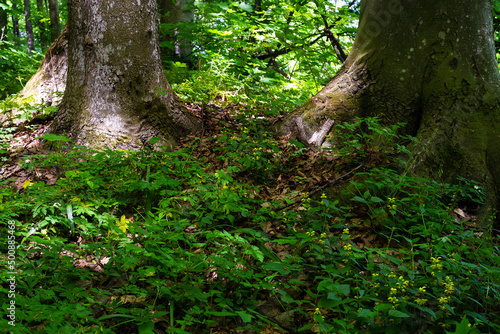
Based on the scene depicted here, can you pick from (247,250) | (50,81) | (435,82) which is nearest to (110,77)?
(50,81)

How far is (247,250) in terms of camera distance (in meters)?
2.09

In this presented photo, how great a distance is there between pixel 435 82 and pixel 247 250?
2704 mm

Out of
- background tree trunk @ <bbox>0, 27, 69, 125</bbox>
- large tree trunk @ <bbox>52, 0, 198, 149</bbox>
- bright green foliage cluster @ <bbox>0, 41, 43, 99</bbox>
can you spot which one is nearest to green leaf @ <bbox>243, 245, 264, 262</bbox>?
large tree trunk @ <bbox>52, 0, 198, 149</bbox>

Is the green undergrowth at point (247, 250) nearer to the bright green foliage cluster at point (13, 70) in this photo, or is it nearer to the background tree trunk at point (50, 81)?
the background tree trunk at point (50, 81)

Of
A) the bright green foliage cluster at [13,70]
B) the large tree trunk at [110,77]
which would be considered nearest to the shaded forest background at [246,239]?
the large tree trunk at [110,77]

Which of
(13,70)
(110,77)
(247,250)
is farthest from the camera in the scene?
(13,70)

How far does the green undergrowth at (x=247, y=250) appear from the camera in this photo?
5.75 ft

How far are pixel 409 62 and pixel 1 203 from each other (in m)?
4.10

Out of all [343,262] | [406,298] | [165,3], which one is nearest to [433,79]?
[343,262]

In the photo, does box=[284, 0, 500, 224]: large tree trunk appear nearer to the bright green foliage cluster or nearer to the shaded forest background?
the shaded forest background

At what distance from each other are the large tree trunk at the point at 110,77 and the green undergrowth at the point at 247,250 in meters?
0.35

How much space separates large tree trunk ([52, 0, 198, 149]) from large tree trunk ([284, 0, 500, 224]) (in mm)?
2150

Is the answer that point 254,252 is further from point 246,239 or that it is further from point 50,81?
point 50,81

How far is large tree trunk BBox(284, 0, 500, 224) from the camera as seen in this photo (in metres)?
3.09
